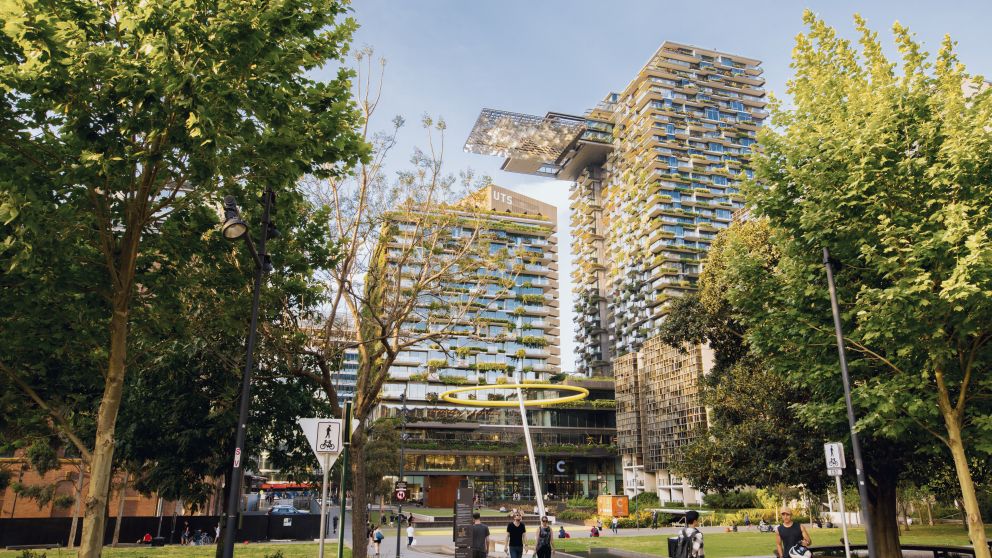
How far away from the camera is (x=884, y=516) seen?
20.0 m

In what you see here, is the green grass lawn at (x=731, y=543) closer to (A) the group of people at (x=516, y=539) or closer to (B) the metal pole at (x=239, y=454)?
(A) the group of people at (x=516, y=539)

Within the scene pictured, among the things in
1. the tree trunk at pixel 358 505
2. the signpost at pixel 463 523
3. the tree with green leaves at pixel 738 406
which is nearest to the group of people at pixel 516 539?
the signpost at pixel 463 523

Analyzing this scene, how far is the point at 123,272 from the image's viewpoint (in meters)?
12.5

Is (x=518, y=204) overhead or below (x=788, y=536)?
overhead

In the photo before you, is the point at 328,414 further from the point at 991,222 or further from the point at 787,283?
the point at 991,222

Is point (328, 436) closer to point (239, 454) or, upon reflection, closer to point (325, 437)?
point (325, 437)

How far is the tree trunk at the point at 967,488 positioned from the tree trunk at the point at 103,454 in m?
17.9

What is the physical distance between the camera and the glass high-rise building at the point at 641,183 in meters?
102

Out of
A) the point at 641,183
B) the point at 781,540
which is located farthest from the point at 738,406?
the point at 641,183

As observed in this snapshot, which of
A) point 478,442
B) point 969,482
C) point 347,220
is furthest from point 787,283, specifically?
point 478,442

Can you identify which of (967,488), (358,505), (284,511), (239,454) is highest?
(239,454)

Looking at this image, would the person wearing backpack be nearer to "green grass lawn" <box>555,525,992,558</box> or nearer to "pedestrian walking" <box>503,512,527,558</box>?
"pedestrian walking" <box>503,512,527,558</box>

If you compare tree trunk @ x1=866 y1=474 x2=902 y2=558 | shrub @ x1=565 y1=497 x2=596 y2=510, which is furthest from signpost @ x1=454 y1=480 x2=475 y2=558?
shrub @ x1=565 y1=497 x2=596 y2=510

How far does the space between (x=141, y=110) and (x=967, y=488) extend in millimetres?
18737
